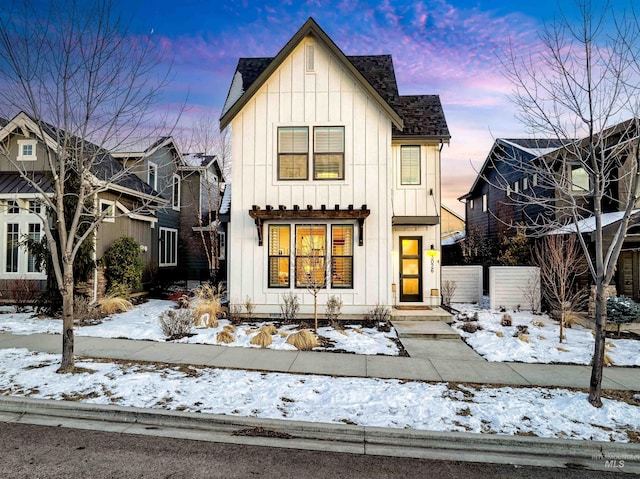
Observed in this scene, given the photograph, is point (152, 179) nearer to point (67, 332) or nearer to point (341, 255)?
point (341, 255)

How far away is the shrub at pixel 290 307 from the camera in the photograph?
11.1 metres

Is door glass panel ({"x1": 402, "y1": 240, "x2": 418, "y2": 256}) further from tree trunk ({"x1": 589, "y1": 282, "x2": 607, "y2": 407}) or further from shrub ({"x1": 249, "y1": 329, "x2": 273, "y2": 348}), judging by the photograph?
tree trunk ({"x1": 589, "y1": 282, "x2": 607, "y2": 407})

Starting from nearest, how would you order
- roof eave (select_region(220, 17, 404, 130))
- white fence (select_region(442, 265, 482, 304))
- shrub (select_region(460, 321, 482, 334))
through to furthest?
shrub (select_region(460, 321, 482, 334)) → roof eave (select_region(220, 17, 404, 130)) → white fence (select_region(442, 265, 482, 304))

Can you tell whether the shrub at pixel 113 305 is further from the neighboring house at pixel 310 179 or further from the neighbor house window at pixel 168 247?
the neighbor house window at pixel 168 247

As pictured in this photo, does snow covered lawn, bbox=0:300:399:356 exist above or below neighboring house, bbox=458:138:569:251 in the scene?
below

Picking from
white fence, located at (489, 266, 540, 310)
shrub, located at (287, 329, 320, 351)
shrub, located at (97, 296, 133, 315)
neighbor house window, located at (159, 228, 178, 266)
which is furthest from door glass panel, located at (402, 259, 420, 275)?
neighbor house window, located at (159, 228, 178, 266)

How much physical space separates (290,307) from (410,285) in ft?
13.8

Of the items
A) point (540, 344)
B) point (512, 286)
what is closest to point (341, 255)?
point (540, 344)

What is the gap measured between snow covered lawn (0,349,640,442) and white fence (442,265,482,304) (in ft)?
28.5

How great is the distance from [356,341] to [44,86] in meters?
7.84

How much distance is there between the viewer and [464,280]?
→ 48.0 feet

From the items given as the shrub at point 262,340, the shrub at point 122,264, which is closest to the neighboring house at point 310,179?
the shrub at point 262,340

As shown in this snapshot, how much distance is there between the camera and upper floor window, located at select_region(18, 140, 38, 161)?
1501 centimetres

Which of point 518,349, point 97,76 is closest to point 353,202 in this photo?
point 518,349
